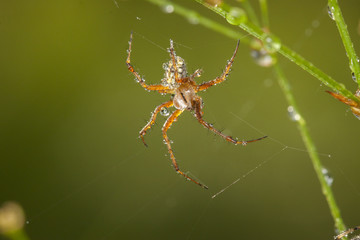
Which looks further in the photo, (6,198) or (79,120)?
(79,120)

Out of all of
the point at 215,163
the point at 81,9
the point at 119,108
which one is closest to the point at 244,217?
the point at 215,163

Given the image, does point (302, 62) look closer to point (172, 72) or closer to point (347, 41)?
point (347, 41)

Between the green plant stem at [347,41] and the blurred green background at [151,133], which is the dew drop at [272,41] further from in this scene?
the blurred green background at [151,133]

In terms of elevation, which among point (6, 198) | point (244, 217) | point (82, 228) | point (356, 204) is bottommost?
point (356, 204)

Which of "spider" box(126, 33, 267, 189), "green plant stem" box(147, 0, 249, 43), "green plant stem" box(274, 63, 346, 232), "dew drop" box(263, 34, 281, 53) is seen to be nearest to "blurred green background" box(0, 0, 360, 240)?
"spider" box(126, 33, 267, 189)

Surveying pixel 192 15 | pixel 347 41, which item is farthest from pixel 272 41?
pixel 192 15

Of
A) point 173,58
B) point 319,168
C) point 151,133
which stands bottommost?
point 319,168

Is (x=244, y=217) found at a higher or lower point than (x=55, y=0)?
lower

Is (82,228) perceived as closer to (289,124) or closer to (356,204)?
(289,124)

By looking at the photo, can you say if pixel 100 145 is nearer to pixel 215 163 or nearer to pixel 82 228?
pixel 82 228
